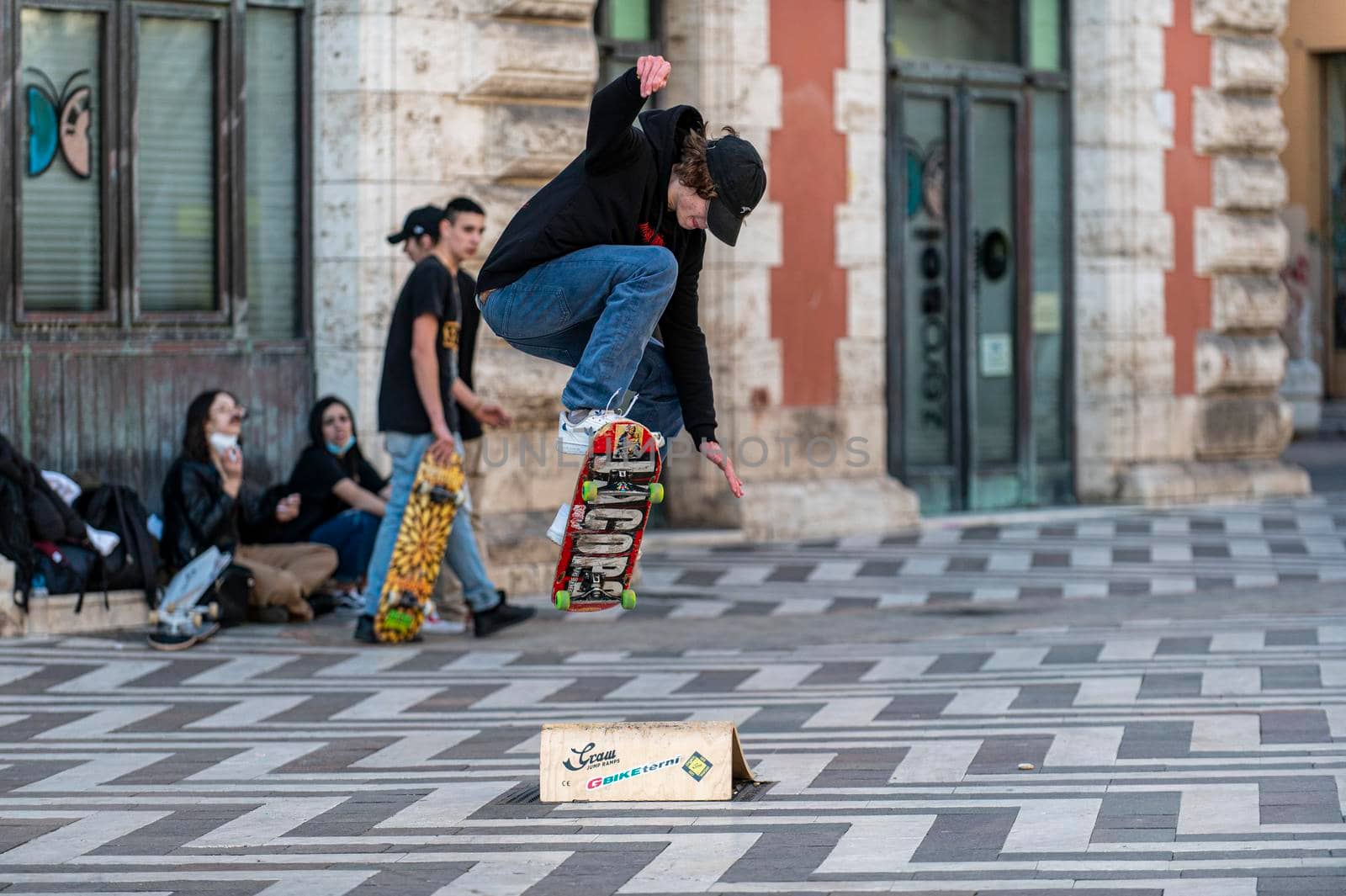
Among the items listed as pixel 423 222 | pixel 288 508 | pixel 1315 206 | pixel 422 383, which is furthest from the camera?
pixel 1315 206

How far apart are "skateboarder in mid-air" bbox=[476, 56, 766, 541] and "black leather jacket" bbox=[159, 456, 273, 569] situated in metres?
3.84

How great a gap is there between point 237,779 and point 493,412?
3.50m

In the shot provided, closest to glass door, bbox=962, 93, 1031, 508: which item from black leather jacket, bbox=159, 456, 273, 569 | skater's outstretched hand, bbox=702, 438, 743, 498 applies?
black leather jacket, bbox=159, 456, 273, 569

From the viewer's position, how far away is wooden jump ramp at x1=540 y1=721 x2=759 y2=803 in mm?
6199

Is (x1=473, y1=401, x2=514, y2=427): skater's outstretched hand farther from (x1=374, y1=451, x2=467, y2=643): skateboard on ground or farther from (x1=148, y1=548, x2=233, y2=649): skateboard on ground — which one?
(x1=148, y1=548, x2=233, y2=649): skateboard on ground

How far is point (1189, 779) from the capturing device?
6.35 meters

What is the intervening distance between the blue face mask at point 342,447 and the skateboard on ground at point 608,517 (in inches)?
181

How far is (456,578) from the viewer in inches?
418

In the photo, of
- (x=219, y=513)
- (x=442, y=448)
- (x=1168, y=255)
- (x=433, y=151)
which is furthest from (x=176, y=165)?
(x=1168, y=255)

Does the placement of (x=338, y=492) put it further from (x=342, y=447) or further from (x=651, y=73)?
(x=651, y=73)

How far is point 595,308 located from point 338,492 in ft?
15.8

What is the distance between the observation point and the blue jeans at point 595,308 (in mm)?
6133

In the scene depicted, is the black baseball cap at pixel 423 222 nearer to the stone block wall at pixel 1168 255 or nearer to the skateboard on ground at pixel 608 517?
the skateboard on ground at pixel 608 517

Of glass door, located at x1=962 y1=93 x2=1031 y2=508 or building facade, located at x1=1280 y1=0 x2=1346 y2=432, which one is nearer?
glass door, located at x1=962 y1=93 x2=1031 y2=508
